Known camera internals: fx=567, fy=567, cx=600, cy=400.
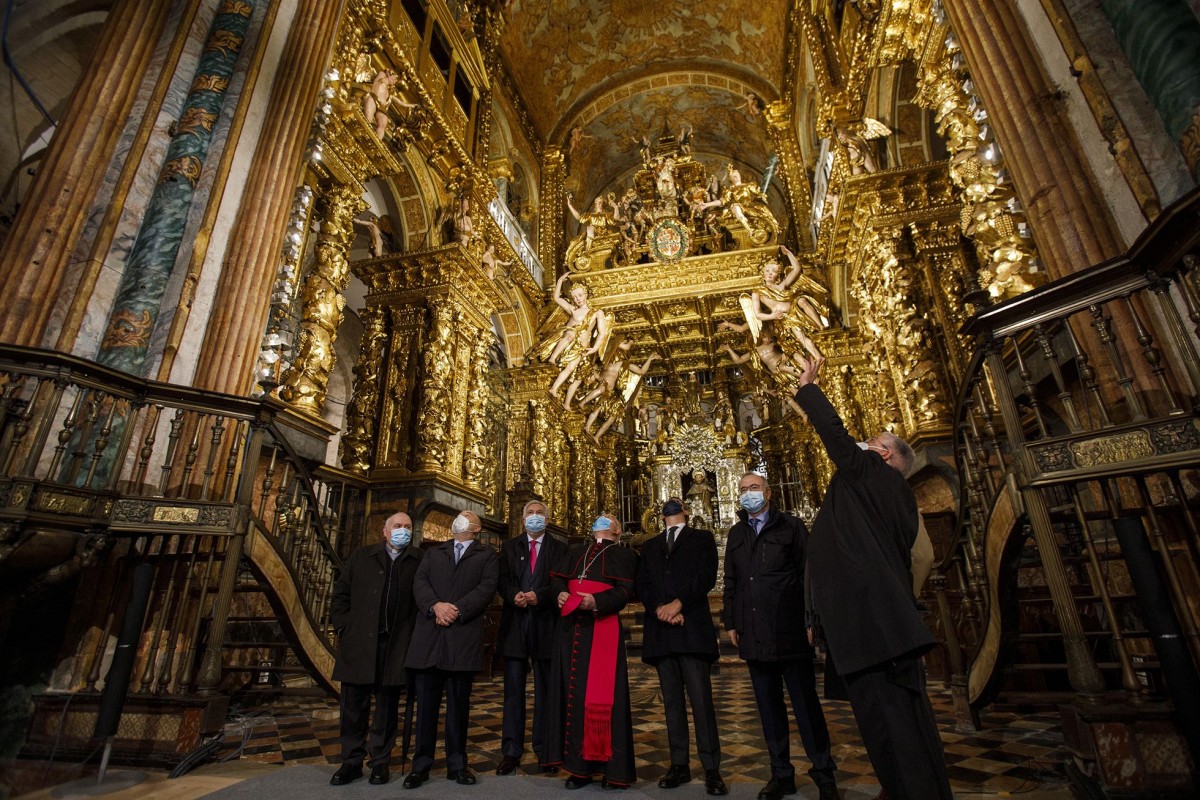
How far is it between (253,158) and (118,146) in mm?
1000

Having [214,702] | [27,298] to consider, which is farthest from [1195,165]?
[27,298]

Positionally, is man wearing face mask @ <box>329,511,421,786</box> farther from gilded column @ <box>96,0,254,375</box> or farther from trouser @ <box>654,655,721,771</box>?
gilded column @ <box>96,0,254,375</box>

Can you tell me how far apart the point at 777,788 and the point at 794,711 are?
32 centimetres

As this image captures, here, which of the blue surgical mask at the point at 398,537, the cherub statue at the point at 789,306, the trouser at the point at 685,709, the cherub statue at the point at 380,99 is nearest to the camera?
the trouser at the point at 685,709

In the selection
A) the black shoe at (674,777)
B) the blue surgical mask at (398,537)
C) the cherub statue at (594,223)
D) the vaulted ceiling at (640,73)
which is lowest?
the black shoe at (674,777)

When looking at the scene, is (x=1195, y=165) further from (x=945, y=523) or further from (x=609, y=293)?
(x=609, y=293)

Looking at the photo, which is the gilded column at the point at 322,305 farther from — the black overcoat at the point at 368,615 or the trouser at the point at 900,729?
the trouser at the point at 900,729

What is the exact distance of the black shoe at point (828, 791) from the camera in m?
2.31

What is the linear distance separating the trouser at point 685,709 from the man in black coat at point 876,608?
2.69ft

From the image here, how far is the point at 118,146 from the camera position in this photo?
4.50 meters

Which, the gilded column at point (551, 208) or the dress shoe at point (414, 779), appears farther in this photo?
the gilded column at point (551, 208)

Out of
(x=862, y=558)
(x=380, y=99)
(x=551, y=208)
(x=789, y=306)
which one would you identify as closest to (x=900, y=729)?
(x=862, y=558)

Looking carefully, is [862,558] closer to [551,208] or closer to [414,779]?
[414,779]

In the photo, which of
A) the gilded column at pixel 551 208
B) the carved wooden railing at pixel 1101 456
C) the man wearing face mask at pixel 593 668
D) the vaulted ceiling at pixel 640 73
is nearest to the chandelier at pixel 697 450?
the gilded column at pixel 551 208
